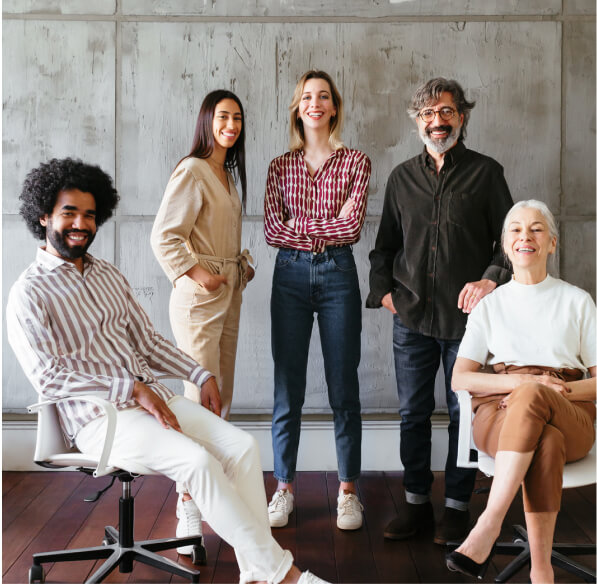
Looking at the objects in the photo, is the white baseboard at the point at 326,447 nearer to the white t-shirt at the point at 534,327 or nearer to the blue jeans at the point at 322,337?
the blue jeans at the point at 322,337

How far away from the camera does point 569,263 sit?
13.2 feet

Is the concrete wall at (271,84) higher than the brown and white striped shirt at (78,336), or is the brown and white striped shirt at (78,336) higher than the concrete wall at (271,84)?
the concrete wall at (271,84)

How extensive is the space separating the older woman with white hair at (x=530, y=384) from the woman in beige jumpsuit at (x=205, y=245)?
3.77 feet

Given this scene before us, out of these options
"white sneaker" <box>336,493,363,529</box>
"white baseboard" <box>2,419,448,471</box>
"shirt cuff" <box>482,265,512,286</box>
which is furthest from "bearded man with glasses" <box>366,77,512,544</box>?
"white baseboard" <box>2,419,448,471</box>

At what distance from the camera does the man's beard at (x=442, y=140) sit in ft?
9.89

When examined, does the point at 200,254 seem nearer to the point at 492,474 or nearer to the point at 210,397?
the point at 210,397

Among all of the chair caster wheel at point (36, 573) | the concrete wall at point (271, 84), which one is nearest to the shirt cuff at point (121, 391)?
the chair caster wheel at point (36, 573)

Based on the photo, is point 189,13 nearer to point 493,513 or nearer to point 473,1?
point 473,1

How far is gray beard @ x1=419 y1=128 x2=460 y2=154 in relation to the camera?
302cm

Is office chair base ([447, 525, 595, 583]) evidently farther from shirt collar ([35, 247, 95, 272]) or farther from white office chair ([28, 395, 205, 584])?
shirt collar ([35, 247, 95, 272])

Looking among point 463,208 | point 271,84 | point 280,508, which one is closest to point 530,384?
point 463,208

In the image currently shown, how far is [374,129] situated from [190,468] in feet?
8.00

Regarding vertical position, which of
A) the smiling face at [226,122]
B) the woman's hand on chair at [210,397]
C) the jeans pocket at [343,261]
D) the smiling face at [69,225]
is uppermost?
the smiling face at [226,122]

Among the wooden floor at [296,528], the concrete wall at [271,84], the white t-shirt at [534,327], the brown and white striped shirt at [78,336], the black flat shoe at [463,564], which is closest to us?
the black flat shoe at [463,564]
